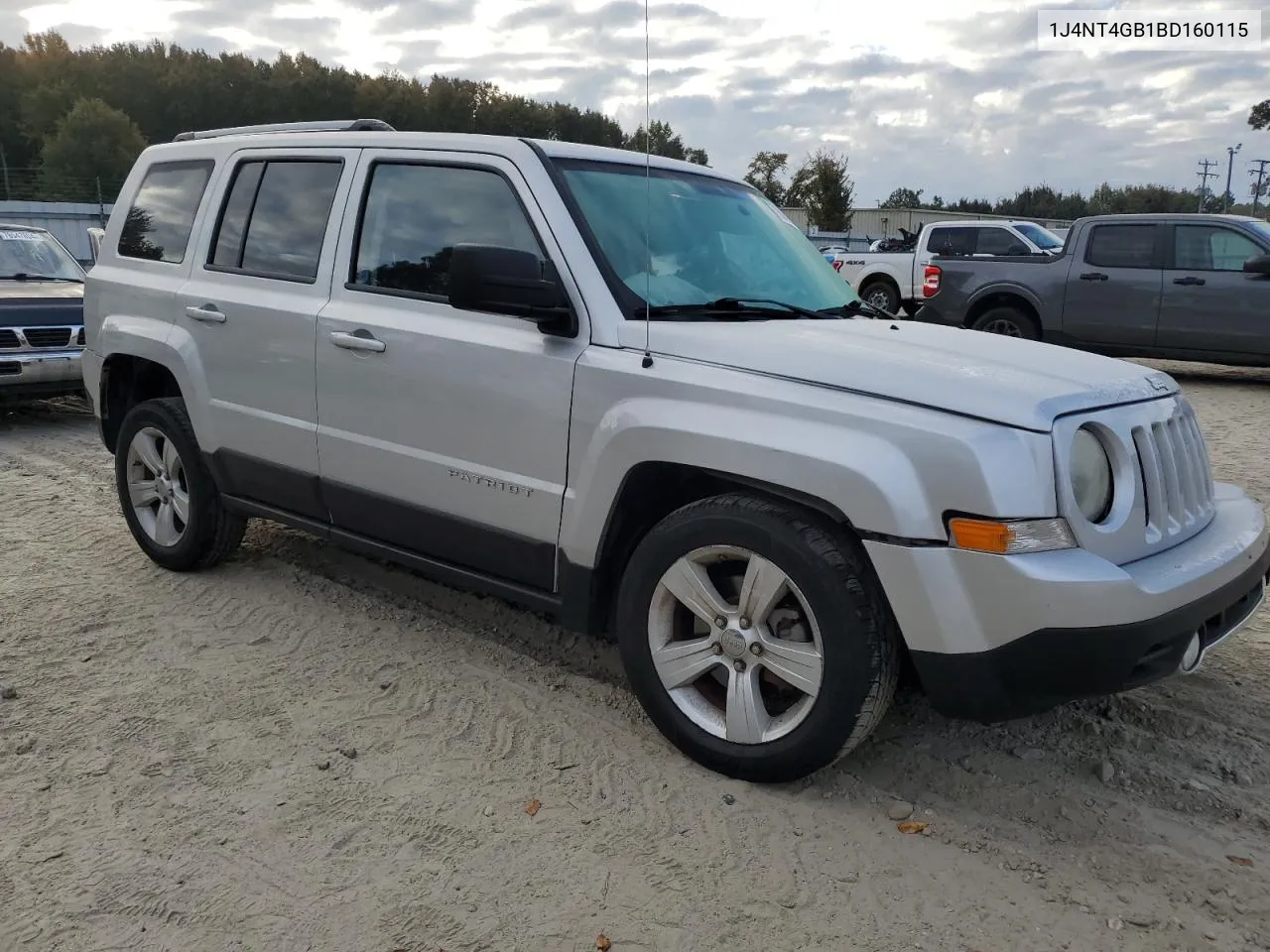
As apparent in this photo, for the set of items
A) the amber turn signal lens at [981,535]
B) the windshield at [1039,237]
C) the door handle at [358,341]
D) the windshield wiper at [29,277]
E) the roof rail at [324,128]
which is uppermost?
the windshield at [1039,237]

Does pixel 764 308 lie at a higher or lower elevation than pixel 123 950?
higher

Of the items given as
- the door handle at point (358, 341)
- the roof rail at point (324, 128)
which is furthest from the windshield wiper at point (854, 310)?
the roof rail at point (324, 128)

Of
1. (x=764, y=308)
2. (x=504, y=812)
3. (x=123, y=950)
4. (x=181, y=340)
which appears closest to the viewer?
(x=123, y=950)

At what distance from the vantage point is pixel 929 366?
2.87 m

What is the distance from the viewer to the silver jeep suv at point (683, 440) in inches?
103

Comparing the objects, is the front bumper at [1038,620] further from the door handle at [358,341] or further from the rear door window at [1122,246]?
the rear door window at [1122,246]

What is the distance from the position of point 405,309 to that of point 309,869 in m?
1.96

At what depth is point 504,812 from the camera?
2924 millimetres

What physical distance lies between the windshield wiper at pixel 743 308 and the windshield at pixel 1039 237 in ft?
41.5

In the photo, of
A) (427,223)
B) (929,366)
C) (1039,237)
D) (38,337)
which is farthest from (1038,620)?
(1039,237)

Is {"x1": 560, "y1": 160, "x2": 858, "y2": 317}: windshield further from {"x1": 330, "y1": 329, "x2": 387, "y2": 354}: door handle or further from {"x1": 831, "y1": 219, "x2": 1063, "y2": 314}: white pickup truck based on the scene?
{"x1": 831, "y1": 219, "x2": 1063, "y2": 314}: white pickup truck

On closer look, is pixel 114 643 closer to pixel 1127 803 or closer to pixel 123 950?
pixel 123 950

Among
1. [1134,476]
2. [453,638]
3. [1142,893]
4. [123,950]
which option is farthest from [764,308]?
[123,950]

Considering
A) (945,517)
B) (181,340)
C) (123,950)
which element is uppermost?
(181,340)
